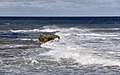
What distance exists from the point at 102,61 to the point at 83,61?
1.19 m

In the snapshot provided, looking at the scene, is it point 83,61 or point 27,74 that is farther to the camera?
point 83,61

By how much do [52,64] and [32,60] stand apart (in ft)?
7.23

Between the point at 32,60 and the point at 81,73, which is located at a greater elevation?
the point at 81,73

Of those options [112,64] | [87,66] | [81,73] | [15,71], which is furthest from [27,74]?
[112,64]

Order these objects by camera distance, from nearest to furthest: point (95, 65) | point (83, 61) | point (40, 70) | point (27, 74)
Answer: point (27, 74) → point (40, 70) → point (95, 65) → point (83, 61)

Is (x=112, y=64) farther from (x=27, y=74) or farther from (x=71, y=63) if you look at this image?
(x=27, y=74)

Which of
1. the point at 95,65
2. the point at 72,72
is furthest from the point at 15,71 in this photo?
the point at 95,65

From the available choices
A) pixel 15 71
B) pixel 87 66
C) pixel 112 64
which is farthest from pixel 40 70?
pixel 112 64

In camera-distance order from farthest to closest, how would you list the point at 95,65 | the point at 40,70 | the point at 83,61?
the point at 83,61 → the point at 95,65 → the point at 40,70

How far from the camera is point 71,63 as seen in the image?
22.7 meters

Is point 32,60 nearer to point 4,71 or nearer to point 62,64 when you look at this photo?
point 62,64

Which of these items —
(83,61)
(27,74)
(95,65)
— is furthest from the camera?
(83,61)

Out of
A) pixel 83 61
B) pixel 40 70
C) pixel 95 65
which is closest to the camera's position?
pixel 40 70

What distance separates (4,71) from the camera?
20.1 metres
